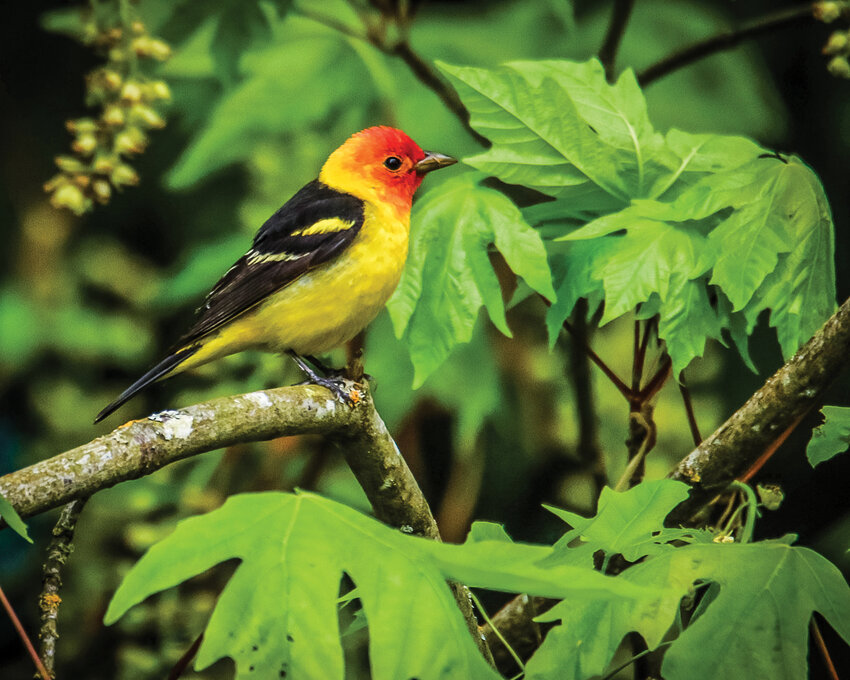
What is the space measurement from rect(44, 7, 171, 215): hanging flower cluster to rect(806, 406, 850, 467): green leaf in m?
1.27

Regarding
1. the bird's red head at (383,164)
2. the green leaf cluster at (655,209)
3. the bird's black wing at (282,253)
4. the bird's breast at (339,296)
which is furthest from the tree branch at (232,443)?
the bird's red head at (383,164)

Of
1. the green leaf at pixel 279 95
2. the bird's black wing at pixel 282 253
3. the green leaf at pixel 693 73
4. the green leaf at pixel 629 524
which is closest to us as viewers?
the green leaf at pixel 629 524

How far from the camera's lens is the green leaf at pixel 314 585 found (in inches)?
→ 36.2

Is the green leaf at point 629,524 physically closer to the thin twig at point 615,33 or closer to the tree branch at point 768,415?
the tree branch at point 768,415

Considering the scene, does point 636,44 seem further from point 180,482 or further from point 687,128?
point 180,482

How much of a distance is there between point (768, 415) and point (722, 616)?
0.47 meters

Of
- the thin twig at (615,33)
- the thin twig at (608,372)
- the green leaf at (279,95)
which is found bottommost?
the thin twig at (608,372)

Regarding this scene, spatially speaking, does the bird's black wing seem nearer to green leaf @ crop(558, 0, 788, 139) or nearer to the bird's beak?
the bird's beak

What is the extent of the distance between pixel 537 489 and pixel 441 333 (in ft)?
4.48

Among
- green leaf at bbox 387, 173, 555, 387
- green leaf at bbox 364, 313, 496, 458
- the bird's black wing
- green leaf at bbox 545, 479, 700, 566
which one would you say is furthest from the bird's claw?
green leaf at bbox 364, 313, 496, 458

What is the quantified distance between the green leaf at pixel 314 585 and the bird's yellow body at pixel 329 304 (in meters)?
1.01

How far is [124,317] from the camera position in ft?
9.73

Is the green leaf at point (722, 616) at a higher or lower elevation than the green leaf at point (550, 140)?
lower

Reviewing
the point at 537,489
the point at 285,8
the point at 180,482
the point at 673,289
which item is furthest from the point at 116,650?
the point at 673,289
